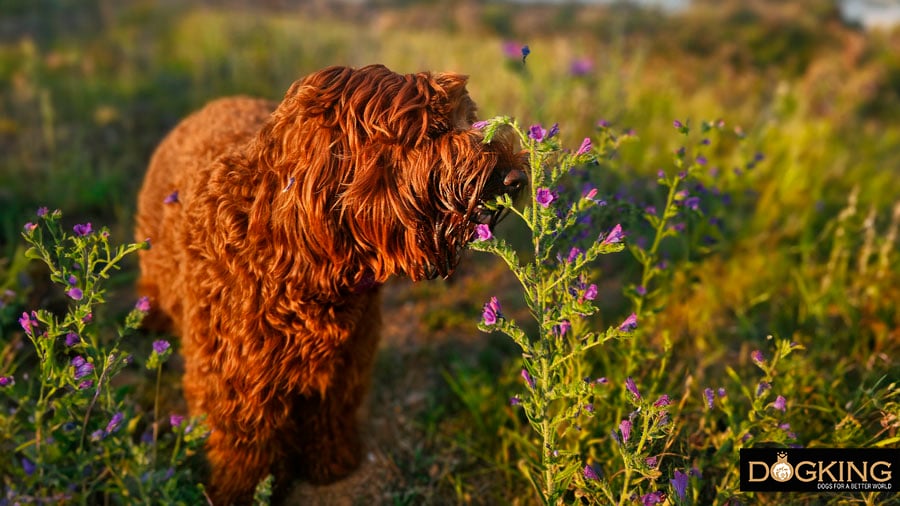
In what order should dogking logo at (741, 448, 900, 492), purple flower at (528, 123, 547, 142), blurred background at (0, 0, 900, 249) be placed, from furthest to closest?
blurred background at (0, 0, 900, 249)
dogking logo at (741, 448, 900, 492)
purple flower at (528, 123, 547, 142)

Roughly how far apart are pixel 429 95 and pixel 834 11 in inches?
541

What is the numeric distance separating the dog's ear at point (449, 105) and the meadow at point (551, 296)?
0.80 feet

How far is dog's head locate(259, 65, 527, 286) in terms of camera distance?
187 centimetres

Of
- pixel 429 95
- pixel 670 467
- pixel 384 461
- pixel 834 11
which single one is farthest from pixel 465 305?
pixel 834 11

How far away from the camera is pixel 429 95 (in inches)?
75.7

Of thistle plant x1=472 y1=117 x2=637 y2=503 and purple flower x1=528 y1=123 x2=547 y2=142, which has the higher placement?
purple flower x1=528 y1=123 x2=547 y2=142

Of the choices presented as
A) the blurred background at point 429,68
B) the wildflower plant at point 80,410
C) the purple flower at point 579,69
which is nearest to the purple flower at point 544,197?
the wildflower plant at point 80,410

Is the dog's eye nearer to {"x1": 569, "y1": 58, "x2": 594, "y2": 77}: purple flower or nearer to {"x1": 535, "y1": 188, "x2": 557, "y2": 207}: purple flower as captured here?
{"x1": 535, "y1": 188, "x2": 557, "y2": 207}: purple flower

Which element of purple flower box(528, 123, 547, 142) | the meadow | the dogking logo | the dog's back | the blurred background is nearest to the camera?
purple flower box(528, 123, 547, 142)

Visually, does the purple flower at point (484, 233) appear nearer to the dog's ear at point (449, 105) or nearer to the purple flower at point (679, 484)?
the dog's ear at point (449, 105)

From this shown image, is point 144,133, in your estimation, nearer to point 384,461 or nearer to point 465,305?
point 465,305

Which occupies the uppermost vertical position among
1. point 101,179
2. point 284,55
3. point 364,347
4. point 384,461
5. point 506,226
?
point 284,55

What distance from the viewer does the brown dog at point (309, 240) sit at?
1892mm

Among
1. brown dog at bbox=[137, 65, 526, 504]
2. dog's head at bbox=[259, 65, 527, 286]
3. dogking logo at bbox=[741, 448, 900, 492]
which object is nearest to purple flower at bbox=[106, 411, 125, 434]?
brown dog at bbox=[137, 65, 526, 504]
